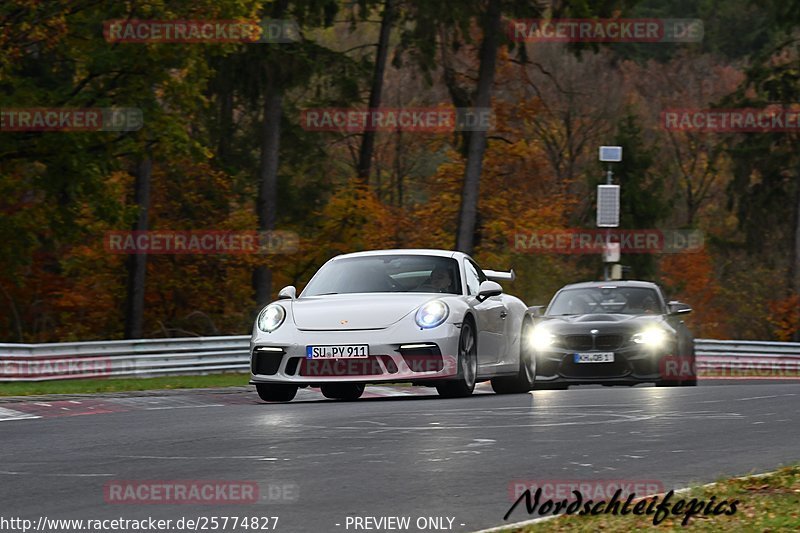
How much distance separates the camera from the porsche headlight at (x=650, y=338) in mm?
20438

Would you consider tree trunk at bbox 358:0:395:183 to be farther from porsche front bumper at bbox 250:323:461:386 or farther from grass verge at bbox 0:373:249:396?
porsche front bumper at bbox 250:323:461:386

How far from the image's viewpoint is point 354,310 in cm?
1523

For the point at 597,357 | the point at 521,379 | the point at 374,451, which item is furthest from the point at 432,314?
the point at 597,357

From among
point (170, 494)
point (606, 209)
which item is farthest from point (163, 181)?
point (170, 494)

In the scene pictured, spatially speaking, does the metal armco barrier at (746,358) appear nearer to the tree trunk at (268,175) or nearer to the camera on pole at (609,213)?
the camera on pole at (609,213)

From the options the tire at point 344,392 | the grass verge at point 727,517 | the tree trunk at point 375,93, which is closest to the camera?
the grass verge at point 727,517

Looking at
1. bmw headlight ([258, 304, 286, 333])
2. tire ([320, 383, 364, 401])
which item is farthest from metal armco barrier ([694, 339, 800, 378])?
bmw headlight ([258, 304, 286, 333])

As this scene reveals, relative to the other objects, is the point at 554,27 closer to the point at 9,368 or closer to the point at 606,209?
the point at 606,209

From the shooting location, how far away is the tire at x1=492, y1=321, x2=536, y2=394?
1781 cm

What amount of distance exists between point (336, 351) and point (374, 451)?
181 inches

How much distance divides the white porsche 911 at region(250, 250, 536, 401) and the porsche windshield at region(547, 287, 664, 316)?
5114mm

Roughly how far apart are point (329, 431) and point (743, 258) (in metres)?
56.4

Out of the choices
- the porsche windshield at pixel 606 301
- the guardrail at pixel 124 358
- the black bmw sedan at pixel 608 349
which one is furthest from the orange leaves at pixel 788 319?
the black bmw sedan at pixel 608 349

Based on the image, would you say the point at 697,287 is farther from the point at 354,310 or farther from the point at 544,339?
the point at 354,310
